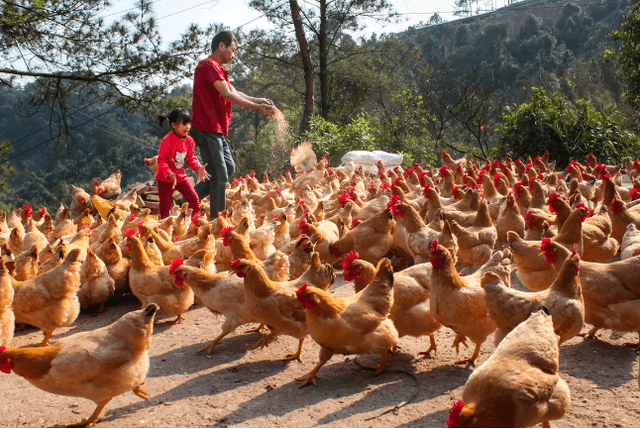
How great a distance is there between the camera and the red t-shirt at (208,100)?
7.34 m

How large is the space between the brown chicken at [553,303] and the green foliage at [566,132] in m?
13.0

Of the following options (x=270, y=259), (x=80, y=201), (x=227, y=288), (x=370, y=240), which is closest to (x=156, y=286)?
(x=227, y=288)

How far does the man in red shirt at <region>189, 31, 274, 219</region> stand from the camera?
288 inches

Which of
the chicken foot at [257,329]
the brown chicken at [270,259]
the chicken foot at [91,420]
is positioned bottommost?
the chicken foot at [257,329]

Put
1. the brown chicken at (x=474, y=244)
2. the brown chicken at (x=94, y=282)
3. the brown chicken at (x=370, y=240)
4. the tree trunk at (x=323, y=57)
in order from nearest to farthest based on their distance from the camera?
the brown chicken at (x=94, y=282)
the brown chicken at (x=474, y=244)
the brown chicken at (x=370, y=240)
the tree trunk at (x=323, y=57)

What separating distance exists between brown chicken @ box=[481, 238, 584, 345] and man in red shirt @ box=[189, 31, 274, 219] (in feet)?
15.4

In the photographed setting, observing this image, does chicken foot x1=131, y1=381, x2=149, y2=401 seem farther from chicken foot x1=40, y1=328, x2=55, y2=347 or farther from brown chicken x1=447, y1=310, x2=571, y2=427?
brown chicken x1=447, y1=310, x2=571, y2=427

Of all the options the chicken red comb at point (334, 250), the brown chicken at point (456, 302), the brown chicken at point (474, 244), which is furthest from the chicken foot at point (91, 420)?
the brown chicken at point (474, 244)

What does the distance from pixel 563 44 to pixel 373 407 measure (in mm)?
55229

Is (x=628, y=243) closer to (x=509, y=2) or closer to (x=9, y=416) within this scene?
(x=9, y=416)

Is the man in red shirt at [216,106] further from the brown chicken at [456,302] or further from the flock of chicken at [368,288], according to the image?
the brown chicken at [456,302]

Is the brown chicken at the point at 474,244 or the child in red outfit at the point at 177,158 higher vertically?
the child in red outfit at the point at 177,158

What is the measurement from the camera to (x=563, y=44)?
5050 centimetres

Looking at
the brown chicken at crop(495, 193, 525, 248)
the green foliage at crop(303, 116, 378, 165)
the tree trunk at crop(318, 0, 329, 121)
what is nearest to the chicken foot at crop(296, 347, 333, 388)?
the brown chicken at crop(495, 193, 525, 248)
